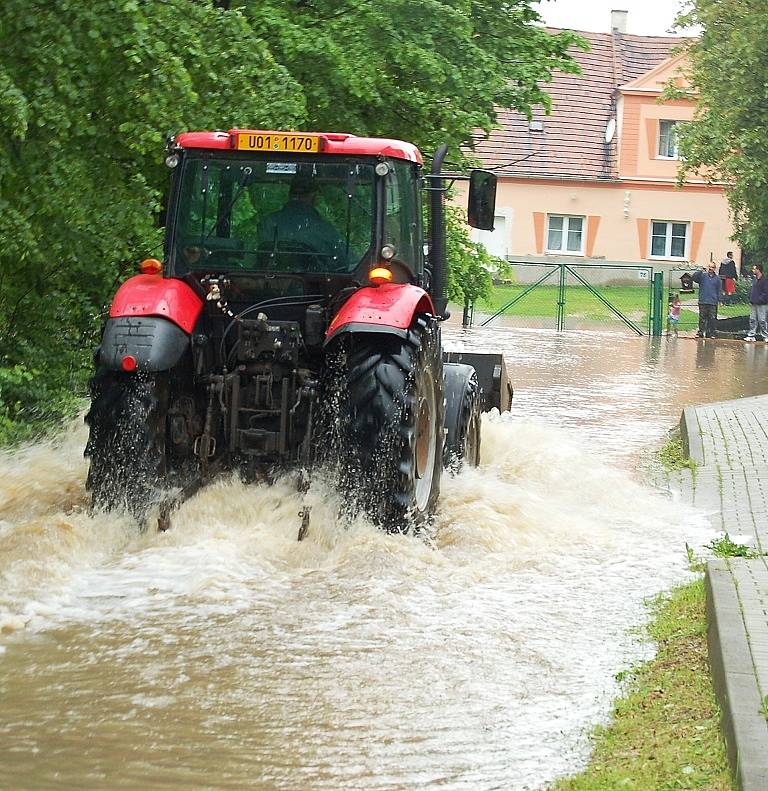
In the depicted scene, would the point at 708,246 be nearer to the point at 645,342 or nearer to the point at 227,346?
the point at 645,342

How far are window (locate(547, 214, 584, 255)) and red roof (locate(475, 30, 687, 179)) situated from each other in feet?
4.95

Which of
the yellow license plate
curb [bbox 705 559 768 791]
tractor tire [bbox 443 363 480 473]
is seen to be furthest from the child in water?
curb [bbox 705 559 768 791]

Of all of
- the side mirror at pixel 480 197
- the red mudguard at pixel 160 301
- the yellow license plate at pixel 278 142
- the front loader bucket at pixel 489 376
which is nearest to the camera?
the red mudguard at pixel 160 301

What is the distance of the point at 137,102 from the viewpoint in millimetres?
10492

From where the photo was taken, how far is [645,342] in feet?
104

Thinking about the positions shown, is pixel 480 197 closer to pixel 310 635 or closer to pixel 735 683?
pixel 310 635

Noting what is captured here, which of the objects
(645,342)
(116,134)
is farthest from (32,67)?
(645,342)

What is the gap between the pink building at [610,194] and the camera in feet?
168

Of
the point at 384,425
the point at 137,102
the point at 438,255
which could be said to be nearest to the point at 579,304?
the point at 438,255

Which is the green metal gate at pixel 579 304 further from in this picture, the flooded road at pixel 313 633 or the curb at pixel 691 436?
the flooded road at pixel 313 633

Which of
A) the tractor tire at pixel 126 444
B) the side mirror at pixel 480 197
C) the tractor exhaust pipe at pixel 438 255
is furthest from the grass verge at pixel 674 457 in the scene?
the tractor tire at pixel 126 444

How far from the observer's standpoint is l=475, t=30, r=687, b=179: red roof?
51250 mm

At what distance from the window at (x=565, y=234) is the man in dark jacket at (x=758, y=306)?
18836mm

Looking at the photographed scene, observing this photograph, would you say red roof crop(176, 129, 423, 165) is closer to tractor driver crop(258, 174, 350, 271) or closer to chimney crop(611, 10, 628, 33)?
tractor driver crop(258, 174, 350, 271)
